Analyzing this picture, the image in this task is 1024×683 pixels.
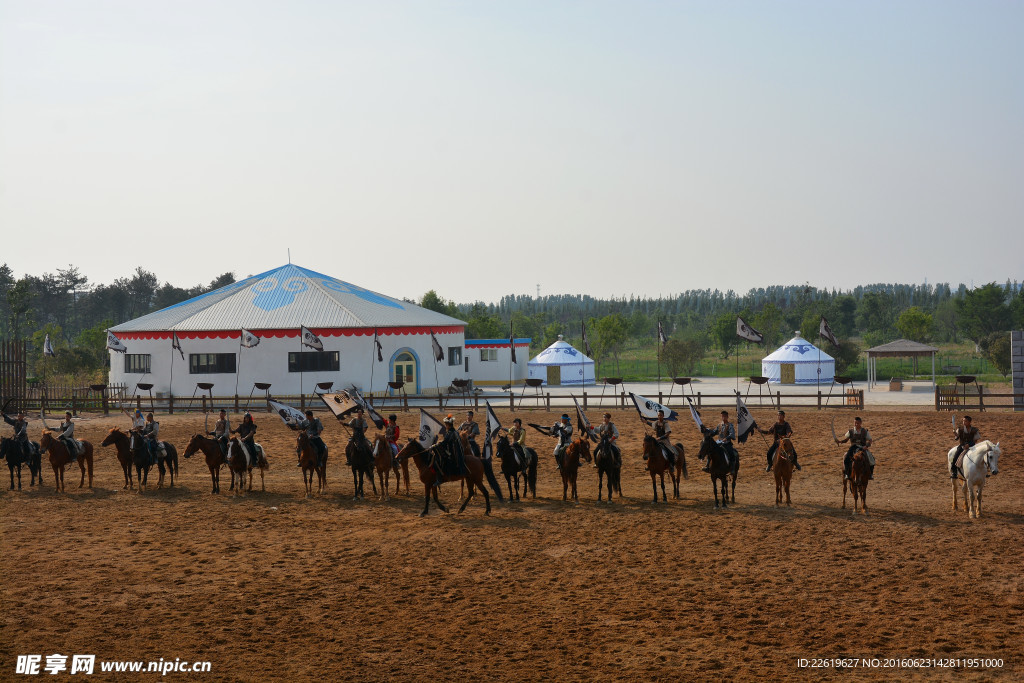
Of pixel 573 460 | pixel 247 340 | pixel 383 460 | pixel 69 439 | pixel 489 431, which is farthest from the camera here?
pixel 247 340

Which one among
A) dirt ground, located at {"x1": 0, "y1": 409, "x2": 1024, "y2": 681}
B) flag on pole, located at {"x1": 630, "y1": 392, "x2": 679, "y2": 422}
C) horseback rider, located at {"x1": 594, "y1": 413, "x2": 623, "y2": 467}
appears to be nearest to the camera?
dirt ground, located at {"x1": 0, "y1": 409, "x2": 1024, "y2": 681}

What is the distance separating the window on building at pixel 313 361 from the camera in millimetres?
52500

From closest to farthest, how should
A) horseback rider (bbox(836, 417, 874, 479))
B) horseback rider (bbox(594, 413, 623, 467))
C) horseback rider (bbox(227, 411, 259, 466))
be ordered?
1. horseback rider (bbox(836, 417, 874, 479))
2. horseback rider (bbox(594, 413, 623, 467))
3. horseback rider (bbox(227, 411, 259, 466))

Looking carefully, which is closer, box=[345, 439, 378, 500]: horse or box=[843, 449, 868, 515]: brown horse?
box=[843, 449, 868, 515]: brown horse

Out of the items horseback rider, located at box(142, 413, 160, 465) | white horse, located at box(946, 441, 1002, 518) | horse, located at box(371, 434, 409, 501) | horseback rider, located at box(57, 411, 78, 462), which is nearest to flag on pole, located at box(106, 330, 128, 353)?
horseback rider, located at box(57, 411, 78, 462)

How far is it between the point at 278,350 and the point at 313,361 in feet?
6.90

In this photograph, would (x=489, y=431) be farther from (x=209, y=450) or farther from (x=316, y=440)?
(x=209, y=450)

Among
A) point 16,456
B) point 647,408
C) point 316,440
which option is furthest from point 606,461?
point 16,456

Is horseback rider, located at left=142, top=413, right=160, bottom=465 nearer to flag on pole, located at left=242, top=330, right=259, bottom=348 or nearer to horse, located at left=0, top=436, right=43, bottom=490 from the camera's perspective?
horse, located at left=0, top=436, right=43, bottom=490

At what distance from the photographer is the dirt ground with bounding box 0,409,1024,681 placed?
11852 mm

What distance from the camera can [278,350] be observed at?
173 feet

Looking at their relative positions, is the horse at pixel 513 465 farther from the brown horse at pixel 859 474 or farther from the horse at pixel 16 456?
the horse at pixel 16 456

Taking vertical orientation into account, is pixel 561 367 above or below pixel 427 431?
above

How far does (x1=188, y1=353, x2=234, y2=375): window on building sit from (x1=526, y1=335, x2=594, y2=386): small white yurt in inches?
871
